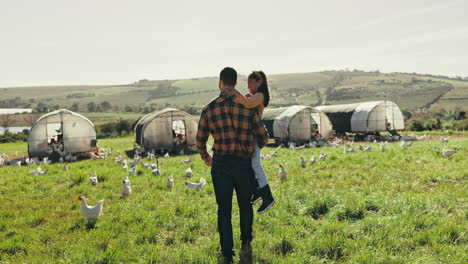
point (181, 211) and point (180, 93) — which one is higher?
point (180, 93)

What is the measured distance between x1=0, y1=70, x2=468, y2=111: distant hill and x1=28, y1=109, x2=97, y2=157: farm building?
7195 cm

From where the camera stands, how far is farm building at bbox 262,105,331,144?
25.6 meters

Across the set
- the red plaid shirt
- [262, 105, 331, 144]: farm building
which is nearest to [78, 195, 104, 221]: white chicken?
the red plaid shirt

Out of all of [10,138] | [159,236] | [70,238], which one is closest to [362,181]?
[159,236]

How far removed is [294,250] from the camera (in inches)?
182

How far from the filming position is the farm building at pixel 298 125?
25.6 m

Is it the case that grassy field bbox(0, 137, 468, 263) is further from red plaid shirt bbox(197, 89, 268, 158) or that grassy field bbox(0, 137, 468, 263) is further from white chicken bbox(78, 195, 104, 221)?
red plaid shirt bbox(197, 89, 268, 158)

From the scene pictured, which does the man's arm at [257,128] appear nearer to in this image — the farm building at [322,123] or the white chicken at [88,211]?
the white chicken at [88,211]

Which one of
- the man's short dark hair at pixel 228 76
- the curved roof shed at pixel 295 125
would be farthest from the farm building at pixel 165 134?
the man's short dark hair at pixel 228 76

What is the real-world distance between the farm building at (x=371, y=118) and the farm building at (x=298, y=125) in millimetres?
4950

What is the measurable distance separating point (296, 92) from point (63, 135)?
116779 millimetres

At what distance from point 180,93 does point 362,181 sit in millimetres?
124548

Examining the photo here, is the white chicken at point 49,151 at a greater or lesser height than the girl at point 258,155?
lesser

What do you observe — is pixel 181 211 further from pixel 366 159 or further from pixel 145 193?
pixel 366 159
